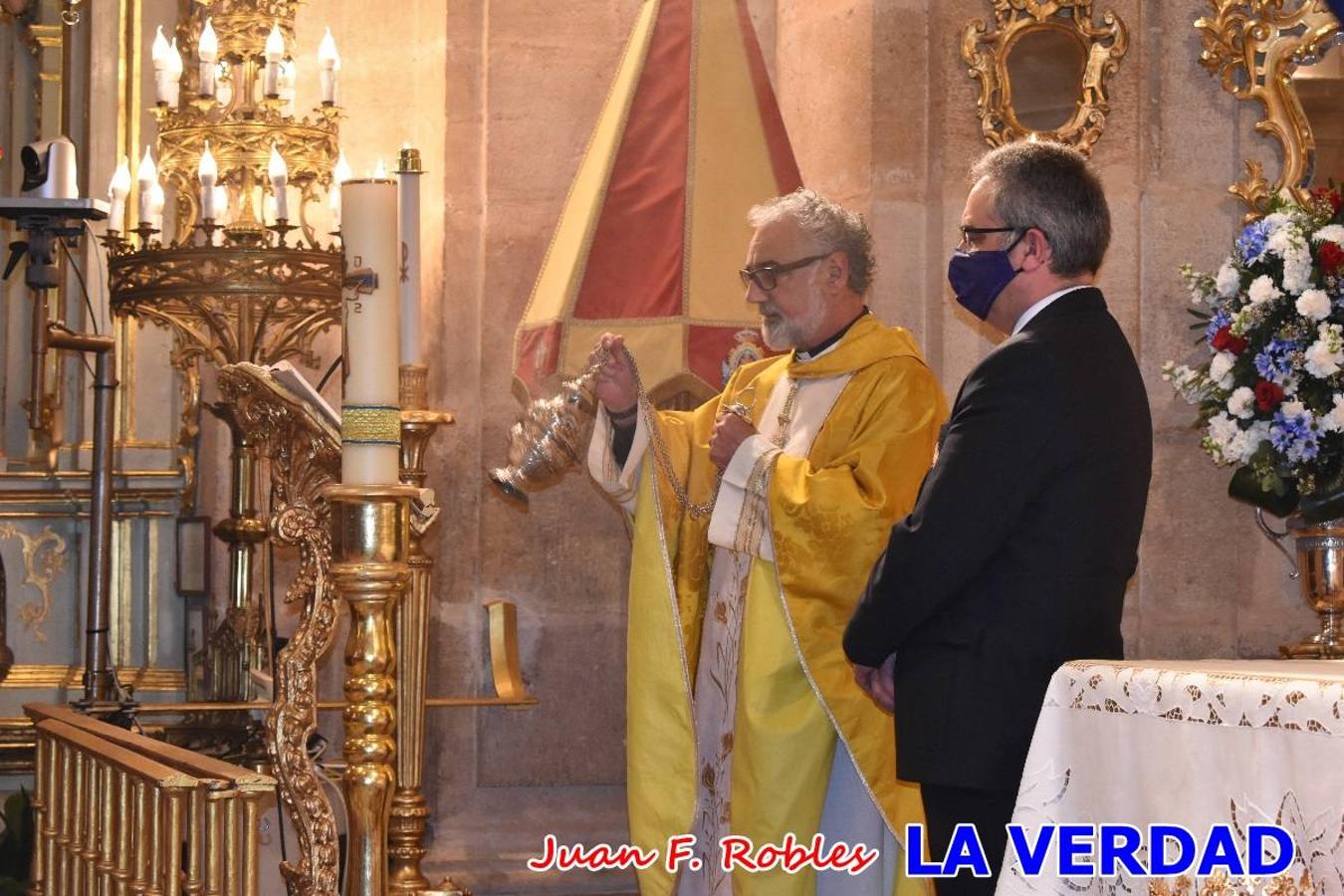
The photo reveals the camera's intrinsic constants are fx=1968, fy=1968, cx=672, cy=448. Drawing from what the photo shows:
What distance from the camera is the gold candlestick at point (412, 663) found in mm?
3752

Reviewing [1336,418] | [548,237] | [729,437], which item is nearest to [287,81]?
[548,237]

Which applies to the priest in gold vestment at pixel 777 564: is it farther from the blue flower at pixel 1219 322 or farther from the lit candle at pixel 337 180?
the lit candle at pixel 337 180

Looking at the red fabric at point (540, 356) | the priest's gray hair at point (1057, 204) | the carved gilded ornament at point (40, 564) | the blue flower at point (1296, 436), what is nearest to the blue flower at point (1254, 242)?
the blue flower at point (1296, 436)

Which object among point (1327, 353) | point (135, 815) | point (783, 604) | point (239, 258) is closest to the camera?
point (135, 815)

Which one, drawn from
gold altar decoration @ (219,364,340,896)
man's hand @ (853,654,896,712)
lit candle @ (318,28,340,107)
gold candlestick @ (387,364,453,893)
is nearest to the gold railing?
gold altar decoration @ (219,364,340,896)

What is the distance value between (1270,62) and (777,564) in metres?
2.18

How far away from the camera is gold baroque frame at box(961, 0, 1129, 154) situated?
5.29 metres

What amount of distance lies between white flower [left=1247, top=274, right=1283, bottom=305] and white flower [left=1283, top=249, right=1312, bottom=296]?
35mm

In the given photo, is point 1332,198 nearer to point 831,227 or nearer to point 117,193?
point 831,227

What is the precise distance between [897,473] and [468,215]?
2156mm

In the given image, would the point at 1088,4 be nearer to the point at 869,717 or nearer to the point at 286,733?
the point at 869,717

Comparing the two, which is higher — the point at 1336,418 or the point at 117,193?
the point at 117,193

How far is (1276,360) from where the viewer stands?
14.8 feet

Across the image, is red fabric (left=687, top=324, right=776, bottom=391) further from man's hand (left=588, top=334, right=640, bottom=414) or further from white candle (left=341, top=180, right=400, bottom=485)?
white candle (left=341, top=180, right=400, bottom=485)
